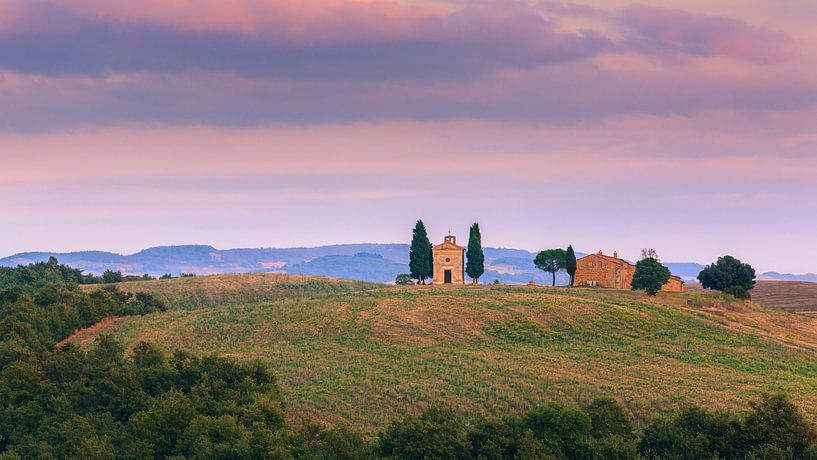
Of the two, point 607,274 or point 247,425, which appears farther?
point 607,274

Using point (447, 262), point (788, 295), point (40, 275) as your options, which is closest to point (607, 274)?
point (447, 262)

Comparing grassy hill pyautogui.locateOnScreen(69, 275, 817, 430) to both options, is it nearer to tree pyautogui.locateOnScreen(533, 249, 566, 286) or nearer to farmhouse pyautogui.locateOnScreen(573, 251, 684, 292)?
A: farmhouse pyautogui.locateOnScreen(573, 251, 684, 292)

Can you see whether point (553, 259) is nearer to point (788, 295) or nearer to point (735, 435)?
point (788, 295)

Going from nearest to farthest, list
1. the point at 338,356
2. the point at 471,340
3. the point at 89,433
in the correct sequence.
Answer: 1. the point at 89,433
2. the point at 338,356
3. the point at 471,340

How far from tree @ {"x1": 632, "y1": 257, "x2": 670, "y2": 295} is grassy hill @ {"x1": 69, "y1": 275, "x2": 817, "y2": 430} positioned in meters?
2.32

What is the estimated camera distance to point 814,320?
9300 centimetres

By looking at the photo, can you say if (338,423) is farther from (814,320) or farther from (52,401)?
(814,320)

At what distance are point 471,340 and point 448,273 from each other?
4187cm

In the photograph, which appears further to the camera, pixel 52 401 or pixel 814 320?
pixel 814 320

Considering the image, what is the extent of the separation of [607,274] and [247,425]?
79.8 meters

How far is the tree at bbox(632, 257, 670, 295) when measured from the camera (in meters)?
97.2

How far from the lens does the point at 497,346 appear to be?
69.9 meters

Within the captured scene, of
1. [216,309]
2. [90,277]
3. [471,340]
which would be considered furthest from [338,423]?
[90,277]

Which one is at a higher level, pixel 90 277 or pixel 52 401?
pixel 90 277
